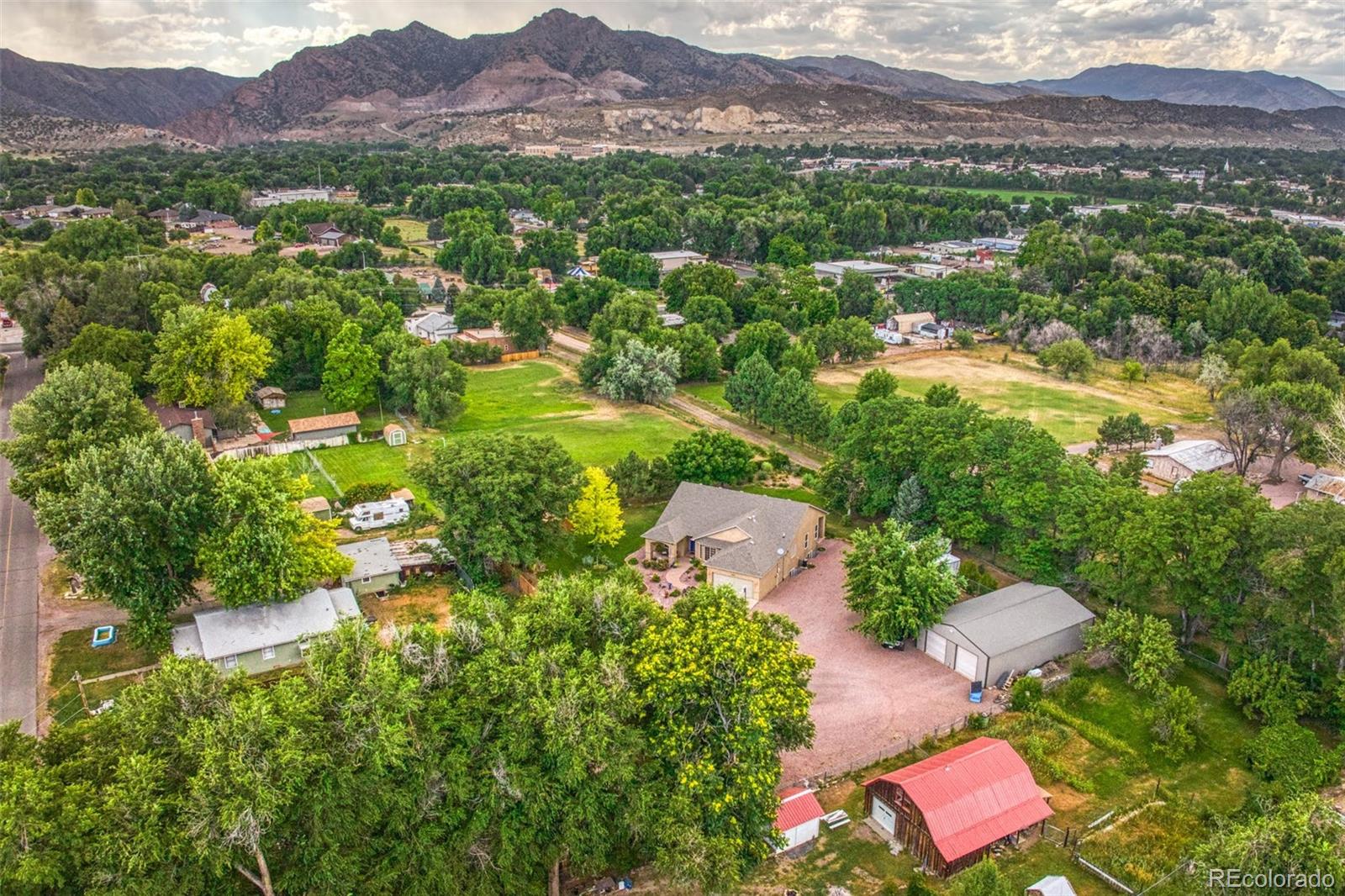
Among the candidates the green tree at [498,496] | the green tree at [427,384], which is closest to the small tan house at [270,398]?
the green tree at [427,384]

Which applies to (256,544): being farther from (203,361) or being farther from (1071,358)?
(1071,358)

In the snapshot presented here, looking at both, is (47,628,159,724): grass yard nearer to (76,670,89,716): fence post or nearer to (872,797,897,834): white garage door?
(76,670,89,716): fence post

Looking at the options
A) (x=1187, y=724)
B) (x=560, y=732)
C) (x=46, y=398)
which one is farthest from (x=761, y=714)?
(x=46, y=398)

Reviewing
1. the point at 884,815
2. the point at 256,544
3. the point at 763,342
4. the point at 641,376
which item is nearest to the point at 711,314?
the point at 763,342

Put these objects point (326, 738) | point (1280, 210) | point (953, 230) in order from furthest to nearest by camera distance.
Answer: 1. point (1280, 210)
2. point (953, 230)
3. point (326, 738)

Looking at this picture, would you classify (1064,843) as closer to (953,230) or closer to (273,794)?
(273,794)

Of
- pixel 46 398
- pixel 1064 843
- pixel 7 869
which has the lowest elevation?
pixel 1064 843
